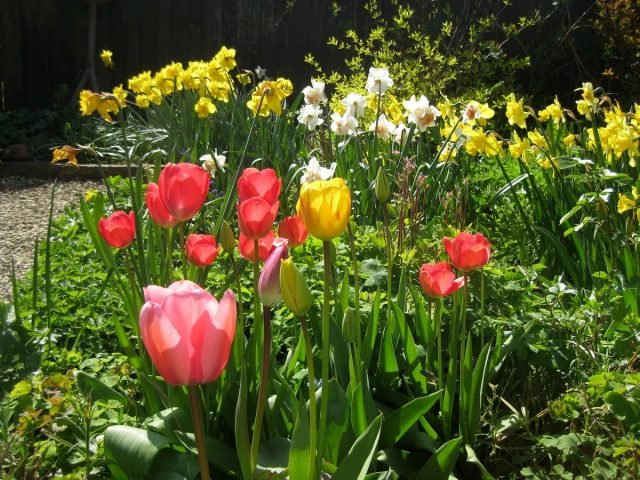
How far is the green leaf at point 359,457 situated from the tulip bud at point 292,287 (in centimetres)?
25

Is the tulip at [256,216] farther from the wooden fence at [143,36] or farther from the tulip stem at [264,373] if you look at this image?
the wooden fence at [143,36]

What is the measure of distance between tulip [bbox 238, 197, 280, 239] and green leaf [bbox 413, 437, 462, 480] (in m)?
0.52

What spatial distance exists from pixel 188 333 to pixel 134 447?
2.09 ft

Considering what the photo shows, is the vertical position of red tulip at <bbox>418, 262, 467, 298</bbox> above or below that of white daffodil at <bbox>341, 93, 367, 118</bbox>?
below

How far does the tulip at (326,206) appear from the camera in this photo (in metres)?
1.06

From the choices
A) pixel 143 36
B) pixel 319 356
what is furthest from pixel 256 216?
pixel 143 36

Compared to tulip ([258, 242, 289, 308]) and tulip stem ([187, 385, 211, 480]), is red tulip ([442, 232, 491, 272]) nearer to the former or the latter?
tulip ([258, 242, 289, 308])

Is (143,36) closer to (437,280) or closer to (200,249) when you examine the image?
(200,249)

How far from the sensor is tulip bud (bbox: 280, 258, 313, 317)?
3.26 feet

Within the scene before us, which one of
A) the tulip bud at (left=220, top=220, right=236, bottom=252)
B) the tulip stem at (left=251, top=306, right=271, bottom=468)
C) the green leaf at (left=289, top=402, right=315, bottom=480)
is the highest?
the tulip bud at (left=220, top=220, right=236, bottom=252)

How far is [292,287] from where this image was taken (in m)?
1.00

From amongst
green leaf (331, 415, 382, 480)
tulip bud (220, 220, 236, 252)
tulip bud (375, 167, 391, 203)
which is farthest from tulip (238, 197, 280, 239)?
tulip bud (375, 167, 391, 203)

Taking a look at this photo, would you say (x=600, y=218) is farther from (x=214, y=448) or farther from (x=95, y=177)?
(x=95, y=177)

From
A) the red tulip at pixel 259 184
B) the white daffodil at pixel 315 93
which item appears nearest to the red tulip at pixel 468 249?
the red tulip at pixel 259 184
